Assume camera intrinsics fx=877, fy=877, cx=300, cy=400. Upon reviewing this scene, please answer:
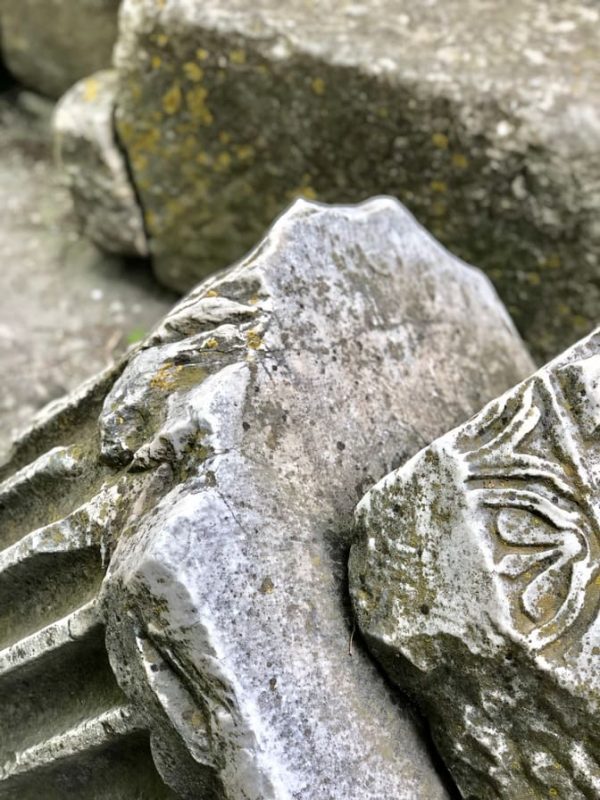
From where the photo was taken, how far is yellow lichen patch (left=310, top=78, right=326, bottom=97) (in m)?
2.16

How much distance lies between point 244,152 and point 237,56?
24 cm

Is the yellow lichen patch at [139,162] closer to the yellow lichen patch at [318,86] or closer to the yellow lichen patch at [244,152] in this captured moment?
the yellow lichen patch at [244,152]

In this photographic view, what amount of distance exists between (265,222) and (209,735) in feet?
5.63

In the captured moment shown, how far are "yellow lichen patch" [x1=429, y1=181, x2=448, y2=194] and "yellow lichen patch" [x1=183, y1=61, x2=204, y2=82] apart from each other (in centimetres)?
66

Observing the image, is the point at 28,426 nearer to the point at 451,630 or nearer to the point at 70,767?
the point at 70,767

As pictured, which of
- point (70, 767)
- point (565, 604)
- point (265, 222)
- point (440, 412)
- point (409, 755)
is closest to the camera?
point (565, 604)

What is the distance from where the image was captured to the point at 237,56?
2203 millimetres

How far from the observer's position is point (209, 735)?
971mm

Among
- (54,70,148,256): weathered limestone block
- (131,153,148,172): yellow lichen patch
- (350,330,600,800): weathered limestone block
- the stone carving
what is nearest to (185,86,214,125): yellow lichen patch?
the stone carving

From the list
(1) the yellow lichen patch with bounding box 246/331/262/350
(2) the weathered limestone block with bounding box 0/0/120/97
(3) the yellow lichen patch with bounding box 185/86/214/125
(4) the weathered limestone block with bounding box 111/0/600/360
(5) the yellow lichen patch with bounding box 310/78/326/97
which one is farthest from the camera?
(2) the weathered limestone block with bounding box 0/0/120/97

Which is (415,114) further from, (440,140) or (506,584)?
(506,584)

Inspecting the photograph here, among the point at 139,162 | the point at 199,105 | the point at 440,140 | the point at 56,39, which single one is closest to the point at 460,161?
the point at 440,140

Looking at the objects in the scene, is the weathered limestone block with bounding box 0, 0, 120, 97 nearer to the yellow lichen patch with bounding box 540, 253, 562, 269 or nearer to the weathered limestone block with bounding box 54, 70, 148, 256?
the weathered limestone block with bounding box 54, 70, 148, 256

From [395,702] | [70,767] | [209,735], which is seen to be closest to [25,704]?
[70,767]
